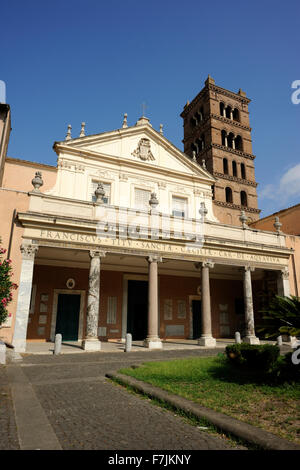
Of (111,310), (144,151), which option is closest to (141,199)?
(144,151)

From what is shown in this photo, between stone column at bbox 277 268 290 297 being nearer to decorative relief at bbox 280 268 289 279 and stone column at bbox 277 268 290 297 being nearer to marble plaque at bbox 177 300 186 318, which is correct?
decorative relief at bbox 280 268 289 279

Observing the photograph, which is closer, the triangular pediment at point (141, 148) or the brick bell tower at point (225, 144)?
the triangular pediment at point (141, 148)

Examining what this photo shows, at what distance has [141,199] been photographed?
19141 millimetres

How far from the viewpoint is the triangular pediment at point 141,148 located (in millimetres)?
18609

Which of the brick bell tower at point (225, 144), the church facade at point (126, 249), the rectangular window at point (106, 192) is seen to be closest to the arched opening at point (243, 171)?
the brick bell tower at point (225, 144)

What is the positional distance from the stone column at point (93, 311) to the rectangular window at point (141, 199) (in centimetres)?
569

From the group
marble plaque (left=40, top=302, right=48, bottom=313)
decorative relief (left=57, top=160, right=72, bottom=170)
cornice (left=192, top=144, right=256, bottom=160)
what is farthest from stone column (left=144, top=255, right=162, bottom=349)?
cornice (left=192, top=144, right=256, bottom=160)

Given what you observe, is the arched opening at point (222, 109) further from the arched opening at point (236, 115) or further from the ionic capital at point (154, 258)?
the ionic capital at point (154, 258)

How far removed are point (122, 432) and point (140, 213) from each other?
12.2 metres

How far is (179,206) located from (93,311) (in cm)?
992

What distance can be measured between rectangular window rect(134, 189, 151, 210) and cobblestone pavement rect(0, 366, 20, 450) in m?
13.9

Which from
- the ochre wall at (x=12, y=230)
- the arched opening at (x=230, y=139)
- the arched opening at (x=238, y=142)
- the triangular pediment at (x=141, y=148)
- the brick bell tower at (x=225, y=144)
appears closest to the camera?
the ochre wall at (x=12, y=230)

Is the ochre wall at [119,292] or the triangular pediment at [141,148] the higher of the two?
the triangular pediment at [141,148]

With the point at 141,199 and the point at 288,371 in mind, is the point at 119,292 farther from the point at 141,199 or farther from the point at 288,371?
the point at 288,371
